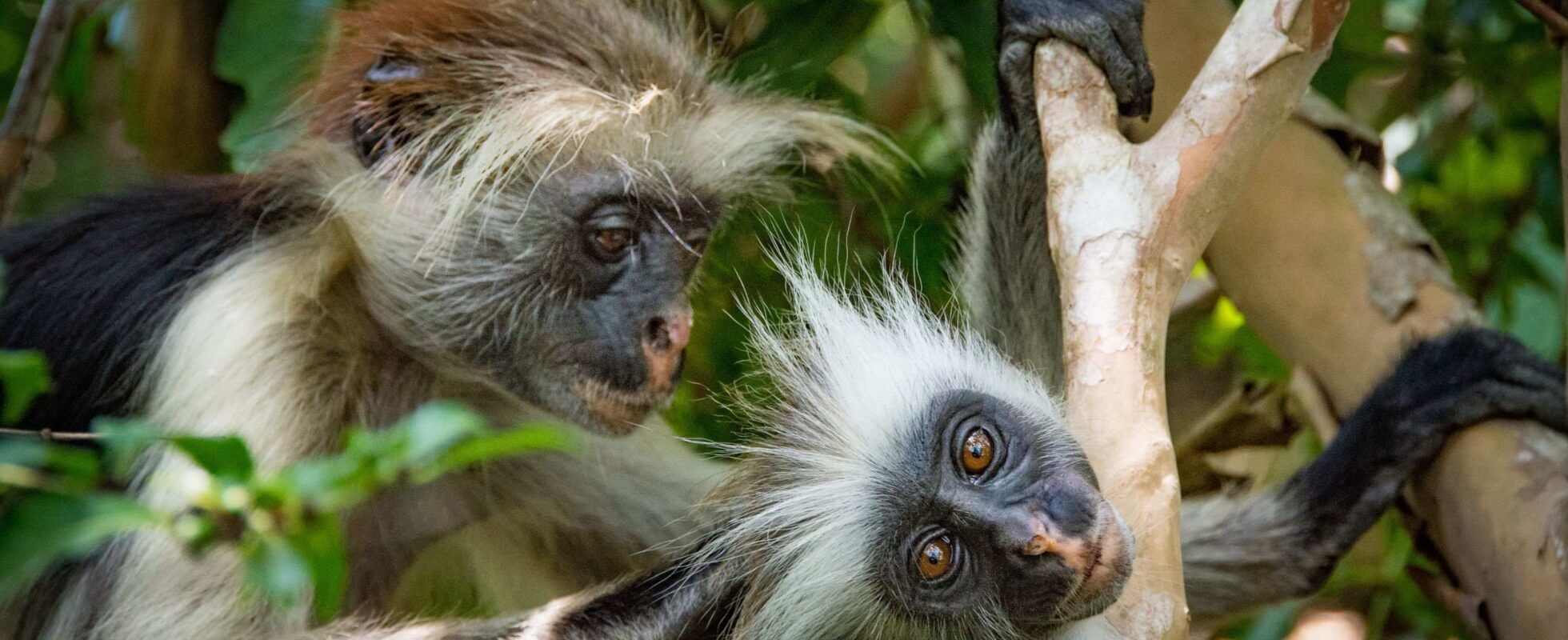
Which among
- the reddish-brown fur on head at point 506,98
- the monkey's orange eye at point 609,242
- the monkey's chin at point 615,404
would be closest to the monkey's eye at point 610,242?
the monkey's orange eye at point 609,242

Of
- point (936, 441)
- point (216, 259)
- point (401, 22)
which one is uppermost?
point (401, 22)

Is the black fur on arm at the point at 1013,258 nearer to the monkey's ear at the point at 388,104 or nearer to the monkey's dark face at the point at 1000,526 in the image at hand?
the monkey's dark face at the point at 1000,526

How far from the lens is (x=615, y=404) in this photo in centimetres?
303

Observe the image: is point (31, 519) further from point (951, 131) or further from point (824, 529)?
point (951, 131)

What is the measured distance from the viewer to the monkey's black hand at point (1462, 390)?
298 cm

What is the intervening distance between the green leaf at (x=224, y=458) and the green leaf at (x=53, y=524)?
7 centimetres

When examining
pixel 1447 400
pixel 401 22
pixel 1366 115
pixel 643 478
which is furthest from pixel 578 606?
pixel 1366 115

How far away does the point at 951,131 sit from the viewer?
4.64 meters

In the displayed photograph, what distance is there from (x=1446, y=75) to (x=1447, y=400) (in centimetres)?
192

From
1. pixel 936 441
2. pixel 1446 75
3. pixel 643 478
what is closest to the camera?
pixel 936 441

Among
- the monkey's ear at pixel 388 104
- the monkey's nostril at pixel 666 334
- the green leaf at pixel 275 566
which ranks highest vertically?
the green leaf at pixel 275 566

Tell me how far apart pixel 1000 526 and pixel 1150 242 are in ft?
1.83

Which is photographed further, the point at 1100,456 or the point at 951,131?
the point at 951,131

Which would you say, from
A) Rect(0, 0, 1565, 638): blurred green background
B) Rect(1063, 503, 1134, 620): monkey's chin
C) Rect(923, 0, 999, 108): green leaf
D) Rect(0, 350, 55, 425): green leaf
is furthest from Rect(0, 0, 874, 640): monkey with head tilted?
Rect(0, 350, 55, 425): green leaf
